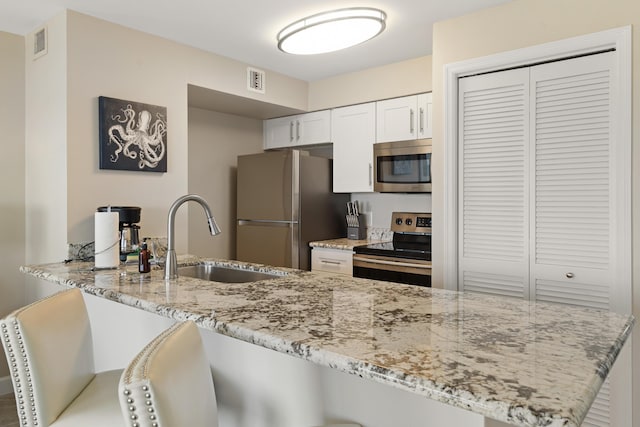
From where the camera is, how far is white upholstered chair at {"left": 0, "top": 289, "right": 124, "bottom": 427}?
3.98ft

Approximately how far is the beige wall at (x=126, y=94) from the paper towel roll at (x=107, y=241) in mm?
387

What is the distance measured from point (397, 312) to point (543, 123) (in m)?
1.68

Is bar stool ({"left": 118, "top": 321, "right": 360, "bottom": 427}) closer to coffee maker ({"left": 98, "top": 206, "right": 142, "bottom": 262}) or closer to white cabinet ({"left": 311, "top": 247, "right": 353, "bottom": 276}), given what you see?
coffee maker ({"left": 98, "top": 206, "right": 142, "bottom": 262})

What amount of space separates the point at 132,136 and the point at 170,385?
2256 mm

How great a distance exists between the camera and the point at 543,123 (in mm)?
2377

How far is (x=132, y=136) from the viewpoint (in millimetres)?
2758

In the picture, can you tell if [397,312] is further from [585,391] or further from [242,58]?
[242,58]

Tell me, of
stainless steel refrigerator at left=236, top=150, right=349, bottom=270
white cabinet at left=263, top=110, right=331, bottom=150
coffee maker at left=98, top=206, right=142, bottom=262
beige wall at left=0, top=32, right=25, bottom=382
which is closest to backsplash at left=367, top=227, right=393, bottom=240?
stainless steel refrigerator at left=236, top=150, right=349, bottom=270

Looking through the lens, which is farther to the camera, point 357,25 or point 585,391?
point 357,25

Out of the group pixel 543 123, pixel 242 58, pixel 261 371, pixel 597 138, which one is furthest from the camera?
pixel 242 58

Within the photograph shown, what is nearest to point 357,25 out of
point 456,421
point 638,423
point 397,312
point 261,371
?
point 397,312

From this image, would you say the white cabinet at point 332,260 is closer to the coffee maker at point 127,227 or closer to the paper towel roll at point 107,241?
the coffee maker at point 127,227

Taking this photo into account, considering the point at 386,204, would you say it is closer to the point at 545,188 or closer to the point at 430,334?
the point at 545,188

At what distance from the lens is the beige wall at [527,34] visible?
208 centimetres
